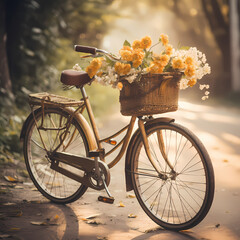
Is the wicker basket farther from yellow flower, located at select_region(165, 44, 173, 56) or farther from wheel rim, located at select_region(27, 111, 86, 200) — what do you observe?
wheel rim, located at select_region(27, 111, 86, 200)

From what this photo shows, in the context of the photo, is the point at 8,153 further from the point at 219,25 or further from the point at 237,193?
the point at 219,25

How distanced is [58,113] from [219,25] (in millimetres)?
11927

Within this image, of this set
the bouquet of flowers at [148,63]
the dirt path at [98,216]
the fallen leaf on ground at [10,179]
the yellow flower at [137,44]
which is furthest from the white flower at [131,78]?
the fallen leaf on ground at [10,179]

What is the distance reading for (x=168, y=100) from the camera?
3.71 m

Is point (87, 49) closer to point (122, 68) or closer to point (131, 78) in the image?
Answer: point (122, 68)

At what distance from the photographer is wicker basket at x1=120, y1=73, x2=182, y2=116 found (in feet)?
12.0

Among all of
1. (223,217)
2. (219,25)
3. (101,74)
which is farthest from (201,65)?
(219,25)

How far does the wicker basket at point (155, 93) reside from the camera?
145 inches

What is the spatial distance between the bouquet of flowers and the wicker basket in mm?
58

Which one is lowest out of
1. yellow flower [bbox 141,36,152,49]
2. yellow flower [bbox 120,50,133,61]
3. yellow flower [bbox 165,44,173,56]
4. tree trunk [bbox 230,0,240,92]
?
yellow flower [bbox 120,50,133,61]

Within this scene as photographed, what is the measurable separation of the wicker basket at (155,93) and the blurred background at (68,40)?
42cm

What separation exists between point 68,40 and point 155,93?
30.6 ft

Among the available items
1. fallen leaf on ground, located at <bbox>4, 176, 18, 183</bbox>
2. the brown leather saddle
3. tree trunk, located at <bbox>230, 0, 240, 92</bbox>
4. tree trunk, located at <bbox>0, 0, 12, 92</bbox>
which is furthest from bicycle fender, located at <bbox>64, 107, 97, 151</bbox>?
tree trunk, located at <bbox>230, 0, 240, 92</bbox>

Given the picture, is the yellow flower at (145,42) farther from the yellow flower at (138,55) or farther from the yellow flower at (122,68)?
the yellow flower at (122,68)
